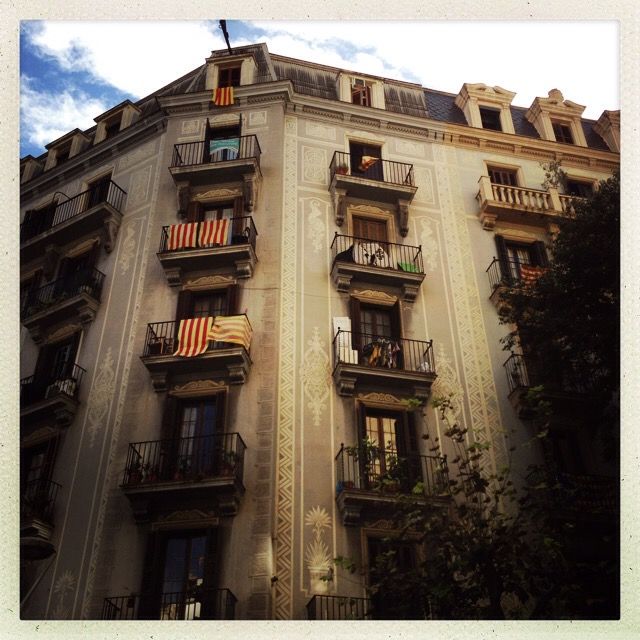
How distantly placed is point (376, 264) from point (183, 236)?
13.6 ft

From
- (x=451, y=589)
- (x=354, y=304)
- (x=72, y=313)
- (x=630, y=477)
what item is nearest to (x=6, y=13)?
(x=72, y=313)

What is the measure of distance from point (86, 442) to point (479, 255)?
9.23 m

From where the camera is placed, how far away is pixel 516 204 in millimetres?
16812

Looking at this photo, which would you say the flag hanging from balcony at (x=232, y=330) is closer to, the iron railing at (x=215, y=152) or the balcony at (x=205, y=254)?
the balcony at (x=205, y=254)

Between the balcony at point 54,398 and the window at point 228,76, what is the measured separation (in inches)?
336

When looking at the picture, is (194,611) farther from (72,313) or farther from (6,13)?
(6,13)

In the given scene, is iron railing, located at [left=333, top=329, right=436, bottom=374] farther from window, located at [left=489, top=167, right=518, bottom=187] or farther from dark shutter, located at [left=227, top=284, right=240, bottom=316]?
window, located at [left=489, top=167, right=518, bottom=187]

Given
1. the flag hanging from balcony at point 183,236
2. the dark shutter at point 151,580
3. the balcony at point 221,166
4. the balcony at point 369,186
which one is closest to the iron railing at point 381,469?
the dark shutter at point 151,580

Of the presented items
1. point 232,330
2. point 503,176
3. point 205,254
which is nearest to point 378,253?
point 205,254

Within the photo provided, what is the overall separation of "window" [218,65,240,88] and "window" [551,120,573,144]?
870 cm

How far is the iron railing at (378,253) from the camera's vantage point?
1505cm

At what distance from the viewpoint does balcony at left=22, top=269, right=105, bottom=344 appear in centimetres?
1488

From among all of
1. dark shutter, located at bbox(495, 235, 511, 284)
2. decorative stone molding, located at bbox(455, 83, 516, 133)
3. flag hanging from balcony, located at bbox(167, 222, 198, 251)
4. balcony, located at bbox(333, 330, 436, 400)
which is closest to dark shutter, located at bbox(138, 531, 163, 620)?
balcony, located at bbox(333, 330, 436, 400)

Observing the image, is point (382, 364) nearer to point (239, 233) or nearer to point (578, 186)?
point (239, 233)
